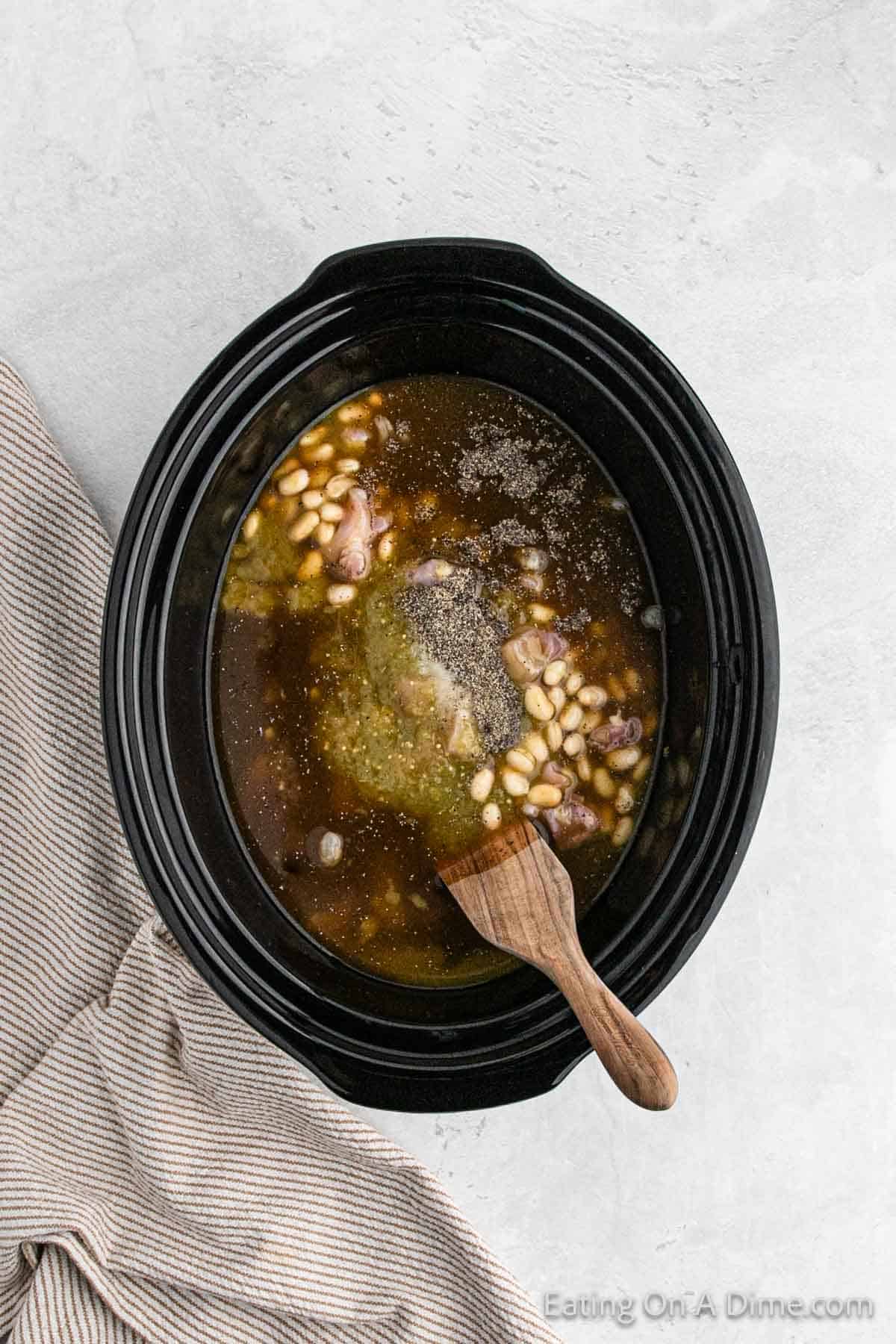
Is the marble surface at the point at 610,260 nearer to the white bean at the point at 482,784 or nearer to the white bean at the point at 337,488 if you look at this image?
the white bean at the point at 337,488

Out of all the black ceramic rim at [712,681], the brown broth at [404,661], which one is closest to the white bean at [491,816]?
the brown broth at [404,661]

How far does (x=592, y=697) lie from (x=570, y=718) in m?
0.04

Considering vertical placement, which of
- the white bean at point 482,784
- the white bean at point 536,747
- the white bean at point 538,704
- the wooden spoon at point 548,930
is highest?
the white bean at point 538,704

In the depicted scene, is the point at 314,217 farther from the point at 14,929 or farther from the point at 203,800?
the point at 14,929

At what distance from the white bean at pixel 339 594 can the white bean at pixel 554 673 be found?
0.28m


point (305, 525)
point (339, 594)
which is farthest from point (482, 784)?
point (305, 525)

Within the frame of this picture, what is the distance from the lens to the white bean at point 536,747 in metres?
1.45

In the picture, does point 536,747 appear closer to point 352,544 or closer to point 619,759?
point 619,759

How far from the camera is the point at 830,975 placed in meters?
1.63

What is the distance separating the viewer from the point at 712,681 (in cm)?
137

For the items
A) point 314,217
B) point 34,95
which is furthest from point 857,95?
point 34,95

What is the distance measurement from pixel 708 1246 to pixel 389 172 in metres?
1.66

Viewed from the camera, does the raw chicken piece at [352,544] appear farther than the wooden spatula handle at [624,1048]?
Yes

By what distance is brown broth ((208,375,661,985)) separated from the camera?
1.45m
